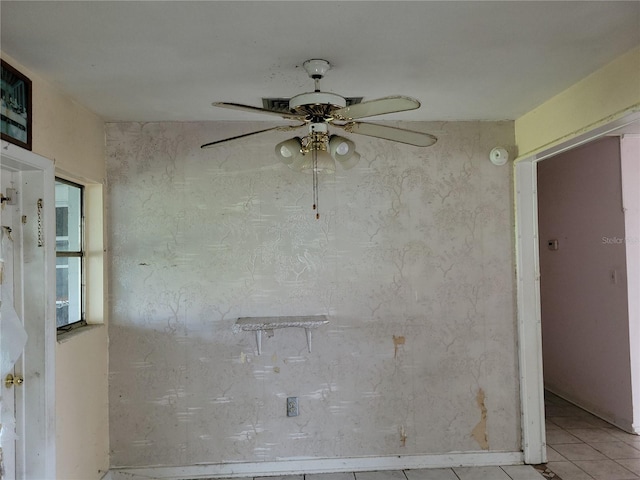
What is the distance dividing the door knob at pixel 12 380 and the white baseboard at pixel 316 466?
109cm

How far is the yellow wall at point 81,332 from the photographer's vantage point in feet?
7.21

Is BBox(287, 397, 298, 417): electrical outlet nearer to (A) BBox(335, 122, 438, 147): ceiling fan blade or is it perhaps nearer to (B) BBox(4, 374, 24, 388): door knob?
(B) BBox(4, 374, 24, 388): door knob

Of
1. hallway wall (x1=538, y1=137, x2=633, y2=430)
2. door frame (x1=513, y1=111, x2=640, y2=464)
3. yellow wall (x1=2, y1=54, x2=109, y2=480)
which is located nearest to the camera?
yellow wall (x1=2, y1=54, x2=109, y2=480)

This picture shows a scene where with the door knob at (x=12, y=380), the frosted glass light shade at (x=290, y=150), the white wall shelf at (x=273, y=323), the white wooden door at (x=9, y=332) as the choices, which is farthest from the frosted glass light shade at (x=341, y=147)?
the door knob at (x=12, y=380)

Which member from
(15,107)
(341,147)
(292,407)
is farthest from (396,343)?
(15,107)

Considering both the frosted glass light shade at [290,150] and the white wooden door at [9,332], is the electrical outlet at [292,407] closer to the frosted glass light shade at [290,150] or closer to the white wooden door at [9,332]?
the white wooden door at [9,332]

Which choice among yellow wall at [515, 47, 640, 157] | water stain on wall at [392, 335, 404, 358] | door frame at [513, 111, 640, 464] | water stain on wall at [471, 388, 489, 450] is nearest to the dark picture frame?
water stain on wall at [392, 335, 404, 358]

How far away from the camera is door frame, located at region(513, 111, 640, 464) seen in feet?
9.68

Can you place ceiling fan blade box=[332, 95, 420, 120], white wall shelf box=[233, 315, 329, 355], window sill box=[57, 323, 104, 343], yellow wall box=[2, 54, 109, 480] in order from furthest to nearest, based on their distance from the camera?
white wall shelf box=[233, 315, 329, 355] → window sill box=[57, 323, 104, 343] → yellow wall box=[2, 54, 109, 480] → ceiling fan blade box=[332, 95, 420, 120]

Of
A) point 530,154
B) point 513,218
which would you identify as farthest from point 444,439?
point 530,154

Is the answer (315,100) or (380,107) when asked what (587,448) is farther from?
(315,100)

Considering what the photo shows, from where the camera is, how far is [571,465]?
292 centimetres

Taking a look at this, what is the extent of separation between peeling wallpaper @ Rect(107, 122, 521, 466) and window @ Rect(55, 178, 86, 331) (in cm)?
20

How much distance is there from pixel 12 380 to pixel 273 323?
1347 millimetres
